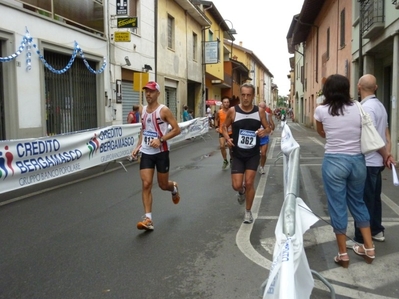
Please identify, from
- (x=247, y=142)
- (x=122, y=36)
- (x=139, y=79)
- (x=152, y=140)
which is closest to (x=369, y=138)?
(x=247, y=142)

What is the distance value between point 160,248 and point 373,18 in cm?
1057

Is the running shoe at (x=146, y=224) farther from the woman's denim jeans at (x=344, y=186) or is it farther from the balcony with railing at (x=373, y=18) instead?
the balcony with railing at (x=373, y=18)

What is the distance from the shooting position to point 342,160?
13.7 feet

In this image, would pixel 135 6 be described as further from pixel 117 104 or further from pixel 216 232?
pixel 216 232

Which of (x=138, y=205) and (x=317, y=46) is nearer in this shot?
(x=138, y=205)

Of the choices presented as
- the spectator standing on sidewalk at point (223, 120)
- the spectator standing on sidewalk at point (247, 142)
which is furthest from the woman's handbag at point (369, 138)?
the spectator standing on sidewalk at point (223, 120)

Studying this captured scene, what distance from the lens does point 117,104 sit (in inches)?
698

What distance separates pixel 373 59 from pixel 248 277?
13.7 meters

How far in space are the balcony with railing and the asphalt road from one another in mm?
5844

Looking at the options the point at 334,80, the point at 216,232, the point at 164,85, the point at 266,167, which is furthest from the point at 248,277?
the point at 164,85

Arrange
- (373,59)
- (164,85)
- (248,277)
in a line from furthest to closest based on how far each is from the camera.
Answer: (164,85) < (373,59) < (248,277)

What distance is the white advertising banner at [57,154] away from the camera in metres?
7.75

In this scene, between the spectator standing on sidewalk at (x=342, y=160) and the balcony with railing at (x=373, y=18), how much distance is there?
939cm

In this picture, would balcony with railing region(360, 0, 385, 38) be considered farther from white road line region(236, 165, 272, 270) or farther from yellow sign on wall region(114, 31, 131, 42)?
yellow sign on wall region(114, 31, 131, 42)
